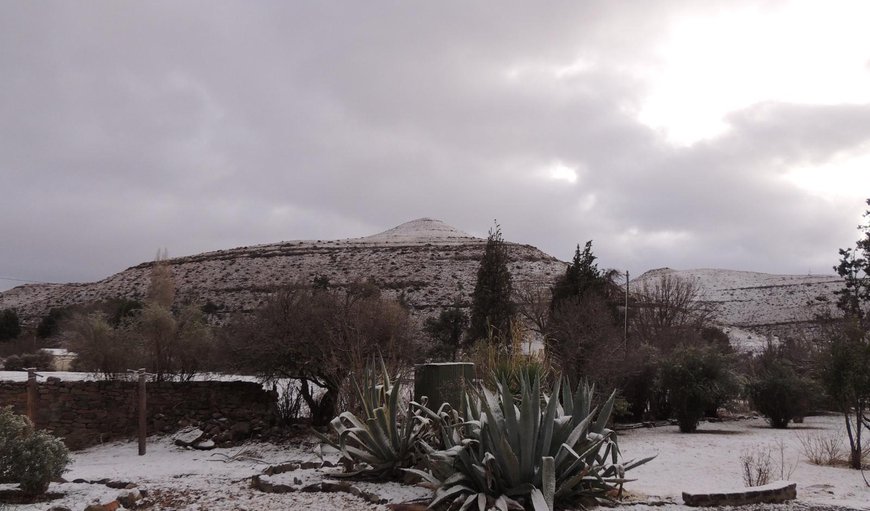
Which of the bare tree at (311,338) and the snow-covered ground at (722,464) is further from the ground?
the bare tree at (311,338)

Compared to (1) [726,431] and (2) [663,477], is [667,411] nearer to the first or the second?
(1) [726,431]

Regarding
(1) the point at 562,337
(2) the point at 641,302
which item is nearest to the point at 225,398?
(1) the point at 562,337

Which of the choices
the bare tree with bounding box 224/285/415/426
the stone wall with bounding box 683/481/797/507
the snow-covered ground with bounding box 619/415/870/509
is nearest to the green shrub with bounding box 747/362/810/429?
the snow-covered ground with bounding box 619/415/870/509

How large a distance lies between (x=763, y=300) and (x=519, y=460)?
65.8 metres

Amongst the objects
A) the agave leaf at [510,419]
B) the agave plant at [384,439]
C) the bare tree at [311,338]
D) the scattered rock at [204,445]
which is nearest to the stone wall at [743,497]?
the agave leaf at [510,419]

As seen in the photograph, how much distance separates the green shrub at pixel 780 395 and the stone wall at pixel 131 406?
1239 centimetres

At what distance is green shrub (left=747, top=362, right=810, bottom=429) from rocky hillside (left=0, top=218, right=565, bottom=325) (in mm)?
30117

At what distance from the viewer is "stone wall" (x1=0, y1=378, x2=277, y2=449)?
1475 centimetres

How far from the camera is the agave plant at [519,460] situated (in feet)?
18.0

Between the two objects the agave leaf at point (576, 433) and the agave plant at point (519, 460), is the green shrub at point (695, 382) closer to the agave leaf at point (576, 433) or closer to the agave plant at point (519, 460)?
the agave plant at point (519, 460)

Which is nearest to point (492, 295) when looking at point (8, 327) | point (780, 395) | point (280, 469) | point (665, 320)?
point (665, 320)

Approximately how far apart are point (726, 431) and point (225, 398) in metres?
12.4

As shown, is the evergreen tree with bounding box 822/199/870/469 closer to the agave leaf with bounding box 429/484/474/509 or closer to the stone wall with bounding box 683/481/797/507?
the stone wall with bounding box 683/481/797/507

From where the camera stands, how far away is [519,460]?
5617 mm
